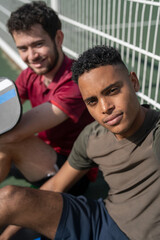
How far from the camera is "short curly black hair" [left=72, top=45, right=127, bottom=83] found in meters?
1.40

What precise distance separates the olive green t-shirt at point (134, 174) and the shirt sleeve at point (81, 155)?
6 cm

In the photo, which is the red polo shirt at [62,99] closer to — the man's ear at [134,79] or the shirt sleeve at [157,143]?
the man's ear at [134,79]

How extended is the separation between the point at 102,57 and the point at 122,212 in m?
0.80

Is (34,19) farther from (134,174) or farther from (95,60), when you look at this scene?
(134,174)

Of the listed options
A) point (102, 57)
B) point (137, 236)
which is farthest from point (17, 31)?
point (137, 236)

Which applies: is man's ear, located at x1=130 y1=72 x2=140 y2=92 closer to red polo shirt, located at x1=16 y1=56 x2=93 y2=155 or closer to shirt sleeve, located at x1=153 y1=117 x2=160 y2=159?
shirt sleeve, located at x1=153 y1=117 x2=160 y2=159

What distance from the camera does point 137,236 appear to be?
1459 mm

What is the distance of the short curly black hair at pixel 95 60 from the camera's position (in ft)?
4.61

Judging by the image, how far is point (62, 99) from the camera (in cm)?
207

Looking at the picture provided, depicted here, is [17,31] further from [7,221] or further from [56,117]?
[7,221]

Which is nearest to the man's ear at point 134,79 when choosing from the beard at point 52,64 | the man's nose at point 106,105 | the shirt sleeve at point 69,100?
the man's nose at point 106,105

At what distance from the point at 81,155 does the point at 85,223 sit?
38 centimetres

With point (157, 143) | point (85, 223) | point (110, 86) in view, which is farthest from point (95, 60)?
point (85, 223)

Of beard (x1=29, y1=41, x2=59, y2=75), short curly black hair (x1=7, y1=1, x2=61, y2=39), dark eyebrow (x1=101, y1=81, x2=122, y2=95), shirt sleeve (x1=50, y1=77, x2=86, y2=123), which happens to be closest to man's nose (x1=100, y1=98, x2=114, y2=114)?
dark eyebrow (x1=101, y1=81, x2=122, y2=95)
